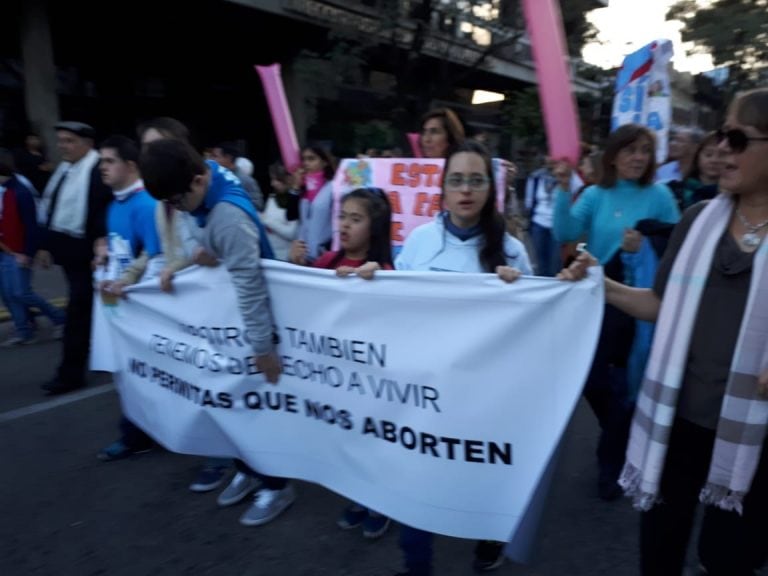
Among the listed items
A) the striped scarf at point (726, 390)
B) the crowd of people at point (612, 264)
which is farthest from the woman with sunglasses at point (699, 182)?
the striped scarf at point (726, 390)

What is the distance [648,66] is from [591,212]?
74.2 inches

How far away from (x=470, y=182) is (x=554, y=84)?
0.63 m

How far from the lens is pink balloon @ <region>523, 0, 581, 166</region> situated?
2.67m

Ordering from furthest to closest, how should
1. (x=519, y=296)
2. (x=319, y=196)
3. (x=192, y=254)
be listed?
(x=319, y=196), (x=192, y=254), (x=519, y=296)

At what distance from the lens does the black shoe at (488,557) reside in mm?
2676

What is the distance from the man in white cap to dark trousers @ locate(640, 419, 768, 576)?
3.80m

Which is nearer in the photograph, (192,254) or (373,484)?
(373,484)

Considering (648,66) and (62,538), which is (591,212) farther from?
(62,538)

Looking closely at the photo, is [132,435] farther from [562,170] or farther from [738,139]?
[738,139]

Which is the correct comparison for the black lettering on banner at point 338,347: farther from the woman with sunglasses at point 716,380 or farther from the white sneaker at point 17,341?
the white sneaker at point 17,341

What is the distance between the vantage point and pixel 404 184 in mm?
4547

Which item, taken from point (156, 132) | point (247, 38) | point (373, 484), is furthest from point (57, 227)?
point (247, 38)

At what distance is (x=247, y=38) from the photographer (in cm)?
1733

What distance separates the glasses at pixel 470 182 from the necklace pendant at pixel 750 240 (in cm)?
90
